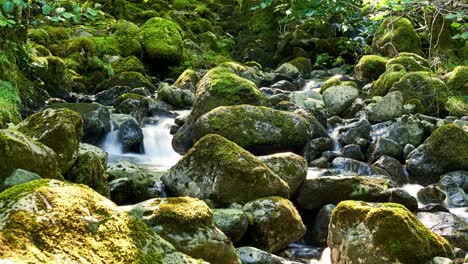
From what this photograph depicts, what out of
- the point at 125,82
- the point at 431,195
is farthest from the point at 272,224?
the point at 125,82

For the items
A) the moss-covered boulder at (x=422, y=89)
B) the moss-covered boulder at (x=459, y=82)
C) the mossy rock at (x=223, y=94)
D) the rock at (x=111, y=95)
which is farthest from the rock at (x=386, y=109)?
the rock at (x=111, y=95)

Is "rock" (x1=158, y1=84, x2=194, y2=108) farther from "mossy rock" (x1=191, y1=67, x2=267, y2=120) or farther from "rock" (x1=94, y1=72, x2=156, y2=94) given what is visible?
"mossy rock" (x1=191, y1=67, x2=267, y2=120)

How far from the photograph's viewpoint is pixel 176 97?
12625mm

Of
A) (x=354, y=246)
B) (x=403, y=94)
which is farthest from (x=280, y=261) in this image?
(x=403, y=94)

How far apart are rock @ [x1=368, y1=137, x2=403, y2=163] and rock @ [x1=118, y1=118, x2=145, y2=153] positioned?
4564 mm

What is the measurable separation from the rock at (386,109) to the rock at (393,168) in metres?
2.42

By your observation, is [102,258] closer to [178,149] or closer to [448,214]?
[448,214]

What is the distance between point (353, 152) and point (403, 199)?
7.71 feet

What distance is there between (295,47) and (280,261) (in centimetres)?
1711

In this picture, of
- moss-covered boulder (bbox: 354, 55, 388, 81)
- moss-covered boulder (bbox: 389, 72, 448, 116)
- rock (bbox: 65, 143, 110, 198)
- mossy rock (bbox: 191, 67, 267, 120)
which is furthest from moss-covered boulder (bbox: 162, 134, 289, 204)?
moss-covered boulder (bbox: 354, 55, 388, 81)

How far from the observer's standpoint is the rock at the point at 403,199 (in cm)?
656

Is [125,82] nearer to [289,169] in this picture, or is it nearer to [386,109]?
[386,109]

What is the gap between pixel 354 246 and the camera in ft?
13.8

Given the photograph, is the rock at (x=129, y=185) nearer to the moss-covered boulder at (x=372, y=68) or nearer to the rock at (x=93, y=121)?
the rock at (x=93, y=121)
